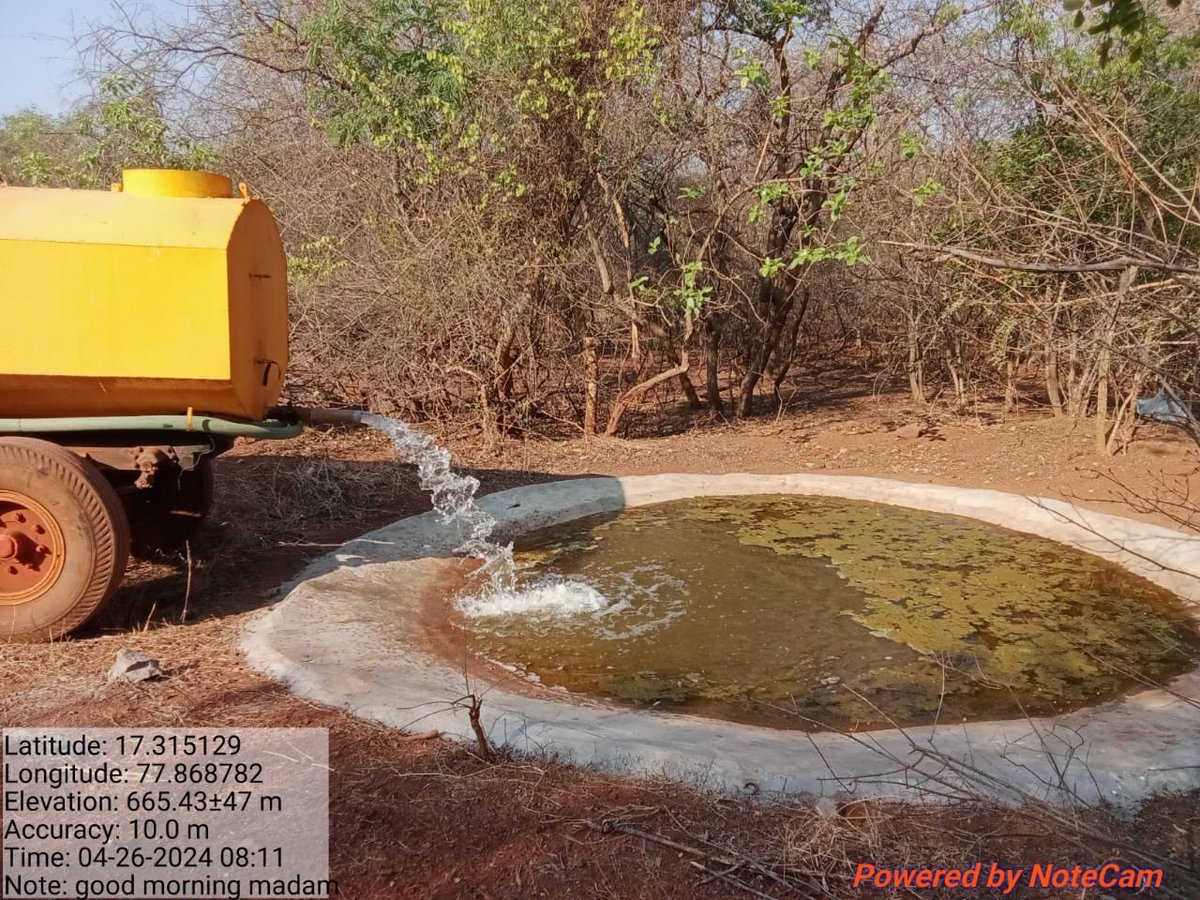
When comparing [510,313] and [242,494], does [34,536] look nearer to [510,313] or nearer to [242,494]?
[242,494]

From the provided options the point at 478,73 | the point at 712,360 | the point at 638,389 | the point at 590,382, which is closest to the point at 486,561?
the point at 590,382

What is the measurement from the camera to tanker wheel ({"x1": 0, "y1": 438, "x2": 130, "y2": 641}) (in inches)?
171

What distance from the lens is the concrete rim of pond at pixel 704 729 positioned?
340 cm

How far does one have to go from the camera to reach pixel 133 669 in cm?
415

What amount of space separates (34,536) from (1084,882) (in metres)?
5.02

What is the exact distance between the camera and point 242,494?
281 inches

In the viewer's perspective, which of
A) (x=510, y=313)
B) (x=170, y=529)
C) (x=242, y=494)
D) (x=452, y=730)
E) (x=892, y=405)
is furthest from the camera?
(x=892, y=405)

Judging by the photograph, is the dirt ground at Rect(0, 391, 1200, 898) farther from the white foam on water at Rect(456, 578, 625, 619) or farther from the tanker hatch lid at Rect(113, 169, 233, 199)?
the tanker hatch lid at Rect(113, 169, 233, 199)

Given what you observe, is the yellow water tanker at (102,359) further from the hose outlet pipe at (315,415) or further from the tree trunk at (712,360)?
the tree trunk at (712,360)

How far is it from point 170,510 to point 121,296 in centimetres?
214

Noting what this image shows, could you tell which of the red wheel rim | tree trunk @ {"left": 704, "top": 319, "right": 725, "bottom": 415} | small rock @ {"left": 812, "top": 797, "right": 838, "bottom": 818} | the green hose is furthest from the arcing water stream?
tree trunk @ {"left": 704, "top": 319, "right": 725, "bottom": 415}

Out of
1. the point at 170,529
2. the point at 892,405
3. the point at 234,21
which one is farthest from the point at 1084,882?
the point at 234,21

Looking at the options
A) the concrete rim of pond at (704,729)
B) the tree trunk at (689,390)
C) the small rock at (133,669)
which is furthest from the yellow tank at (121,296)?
the tree trunk at (689,390)

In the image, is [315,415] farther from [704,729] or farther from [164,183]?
[704,729]
